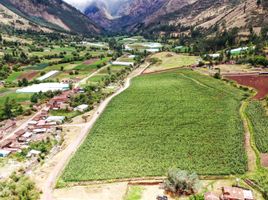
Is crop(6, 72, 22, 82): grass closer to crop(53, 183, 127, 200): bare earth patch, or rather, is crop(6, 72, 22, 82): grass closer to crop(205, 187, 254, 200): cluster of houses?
crop(53, 183, 127, 200): bare earth patch

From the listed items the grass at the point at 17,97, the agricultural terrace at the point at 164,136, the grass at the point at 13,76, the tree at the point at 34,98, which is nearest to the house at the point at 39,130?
the agricultural terrace at the point at 164,136

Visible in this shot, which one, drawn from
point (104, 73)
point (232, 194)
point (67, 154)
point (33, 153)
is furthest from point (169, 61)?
point (232, 194)

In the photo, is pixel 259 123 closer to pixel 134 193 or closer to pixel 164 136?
pixel 164 136

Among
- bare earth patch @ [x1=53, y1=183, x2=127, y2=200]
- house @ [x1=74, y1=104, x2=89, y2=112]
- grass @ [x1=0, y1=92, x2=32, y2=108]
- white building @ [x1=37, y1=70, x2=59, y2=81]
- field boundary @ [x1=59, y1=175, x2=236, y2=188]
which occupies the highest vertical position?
white building @ [x1=37, y1=70, x2=59, y2=81]

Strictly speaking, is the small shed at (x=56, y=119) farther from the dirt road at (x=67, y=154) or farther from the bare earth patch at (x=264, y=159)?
the bare earth patch at (x=264, y=159)

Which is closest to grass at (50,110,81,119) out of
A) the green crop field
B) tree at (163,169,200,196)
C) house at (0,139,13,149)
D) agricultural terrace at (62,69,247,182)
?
agricultural terrace at (62,69,247,182)

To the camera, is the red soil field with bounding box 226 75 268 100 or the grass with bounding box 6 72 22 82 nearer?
the red soil field with bounding box 226 75 268 100
